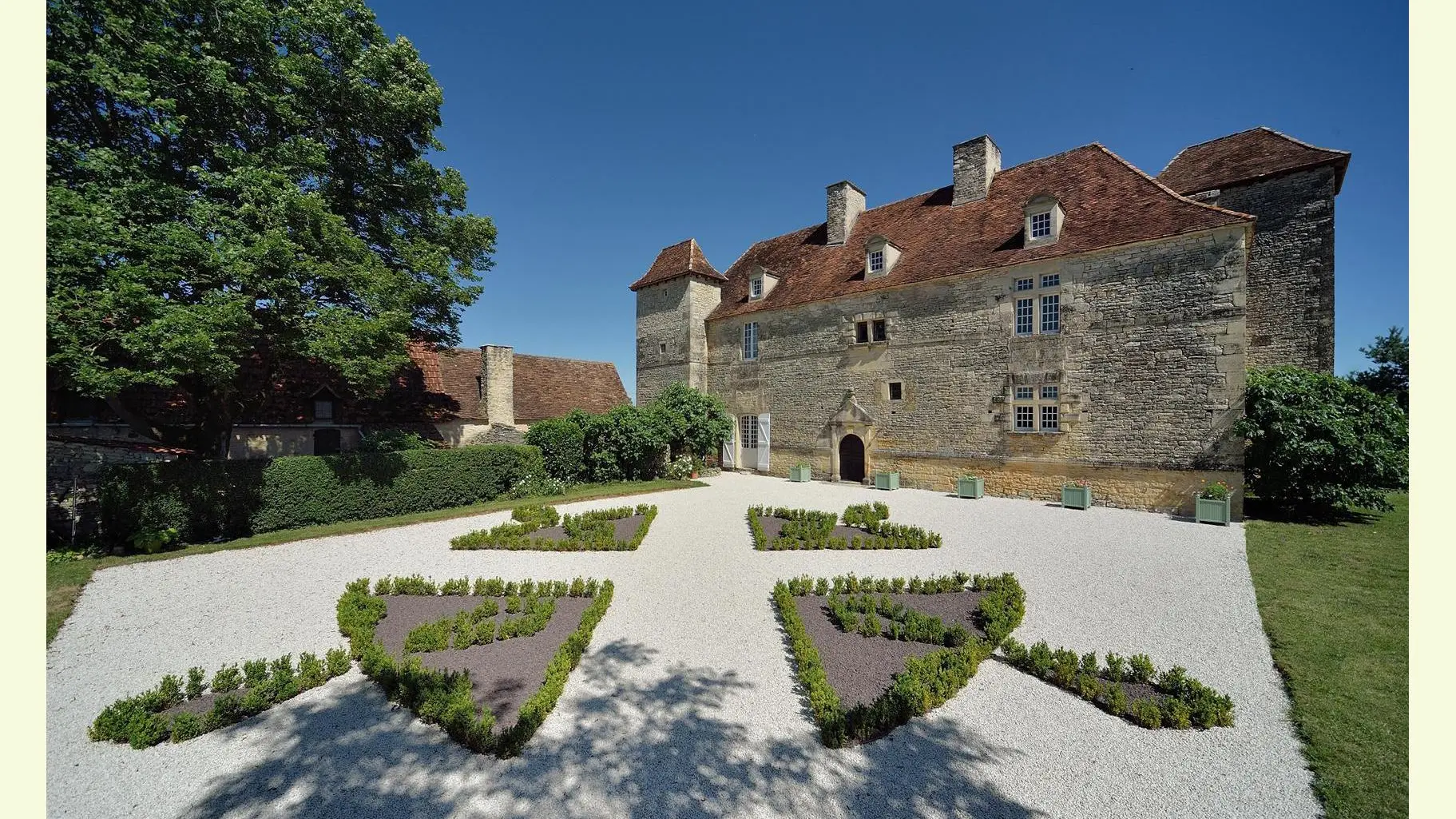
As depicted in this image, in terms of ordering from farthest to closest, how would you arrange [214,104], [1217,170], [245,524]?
1. [1217,170]
2. [245,524]
3. [214,104]

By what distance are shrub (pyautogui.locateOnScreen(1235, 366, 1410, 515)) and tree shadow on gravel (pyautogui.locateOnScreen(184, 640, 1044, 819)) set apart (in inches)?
552

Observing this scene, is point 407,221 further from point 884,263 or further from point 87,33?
point 884,263

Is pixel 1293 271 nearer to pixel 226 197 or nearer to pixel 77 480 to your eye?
pixel 226 197

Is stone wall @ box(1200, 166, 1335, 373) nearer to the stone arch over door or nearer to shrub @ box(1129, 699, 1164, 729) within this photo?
the stone arch over door

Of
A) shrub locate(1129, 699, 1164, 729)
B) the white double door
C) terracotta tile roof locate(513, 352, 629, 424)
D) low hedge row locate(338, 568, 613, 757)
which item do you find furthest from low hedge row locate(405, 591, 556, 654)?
terracotta tile roof locate(513, 352, 629, 424)

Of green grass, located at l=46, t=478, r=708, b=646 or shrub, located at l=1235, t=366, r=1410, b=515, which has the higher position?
shrub, located at l=1235, t=366, r=1410, b=515

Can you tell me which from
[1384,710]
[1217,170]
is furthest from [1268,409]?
[1384,710]

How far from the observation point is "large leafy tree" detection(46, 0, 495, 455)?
881 cm

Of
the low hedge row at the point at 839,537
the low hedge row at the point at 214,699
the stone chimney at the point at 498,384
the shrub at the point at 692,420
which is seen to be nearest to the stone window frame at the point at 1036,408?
the low hedge row at the point at 839,537

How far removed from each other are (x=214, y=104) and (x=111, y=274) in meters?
4.50

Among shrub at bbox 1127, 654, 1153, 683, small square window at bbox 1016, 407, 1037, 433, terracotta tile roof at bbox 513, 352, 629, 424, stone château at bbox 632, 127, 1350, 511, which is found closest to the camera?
shrub at bbox 1127, 654, 1153, 683

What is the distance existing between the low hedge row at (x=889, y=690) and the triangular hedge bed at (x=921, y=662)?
1cm

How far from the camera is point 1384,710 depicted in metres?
4.57

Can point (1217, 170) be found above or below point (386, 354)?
above
